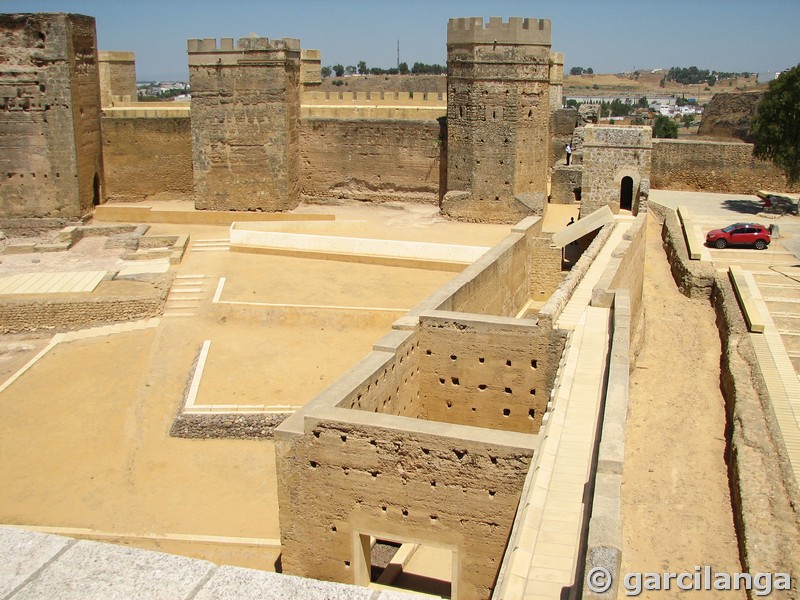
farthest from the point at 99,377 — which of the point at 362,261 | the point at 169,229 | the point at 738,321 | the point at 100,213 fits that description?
the point at 738,321

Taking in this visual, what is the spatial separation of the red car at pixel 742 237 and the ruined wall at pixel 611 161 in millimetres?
2209

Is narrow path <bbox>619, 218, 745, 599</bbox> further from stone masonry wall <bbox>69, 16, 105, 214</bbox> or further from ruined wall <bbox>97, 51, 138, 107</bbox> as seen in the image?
ruined wall <bbox>97, 51, 138, 107</bbox>

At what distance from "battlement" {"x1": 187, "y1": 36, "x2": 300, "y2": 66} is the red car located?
1194 centimetres

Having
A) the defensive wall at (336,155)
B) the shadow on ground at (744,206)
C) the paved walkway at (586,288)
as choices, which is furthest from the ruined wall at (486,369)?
the shadow on ground at (744,206)

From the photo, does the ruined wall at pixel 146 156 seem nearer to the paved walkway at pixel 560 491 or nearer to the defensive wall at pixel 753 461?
the defensive wall at pixel 753 461

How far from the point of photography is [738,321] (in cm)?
1486

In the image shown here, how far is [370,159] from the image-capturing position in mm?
22625

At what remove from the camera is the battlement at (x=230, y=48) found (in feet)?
68.5

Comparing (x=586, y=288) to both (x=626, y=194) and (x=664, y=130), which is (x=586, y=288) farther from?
(x=664, y=130)

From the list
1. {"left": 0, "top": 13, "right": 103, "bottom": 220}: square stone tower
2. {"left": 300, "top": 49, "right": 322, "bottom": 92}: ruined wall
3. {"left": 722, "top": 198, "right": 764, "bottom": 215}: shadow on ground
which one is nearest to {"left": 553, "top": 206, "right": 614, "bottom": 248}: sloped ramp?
{"left": 722, "top": 198, "right": 764, "bottom": 215}: shadow on ground

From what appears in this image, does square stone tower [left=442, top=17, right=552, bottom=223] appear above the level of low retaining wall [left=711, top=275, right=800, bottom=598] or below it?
above

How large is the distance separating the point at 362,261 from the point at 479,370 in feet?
29.1

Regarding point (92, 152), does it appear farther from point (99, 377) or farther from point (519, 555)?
point (519, 555)

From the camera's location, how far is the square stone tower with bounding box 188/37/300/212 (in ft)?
68.9
